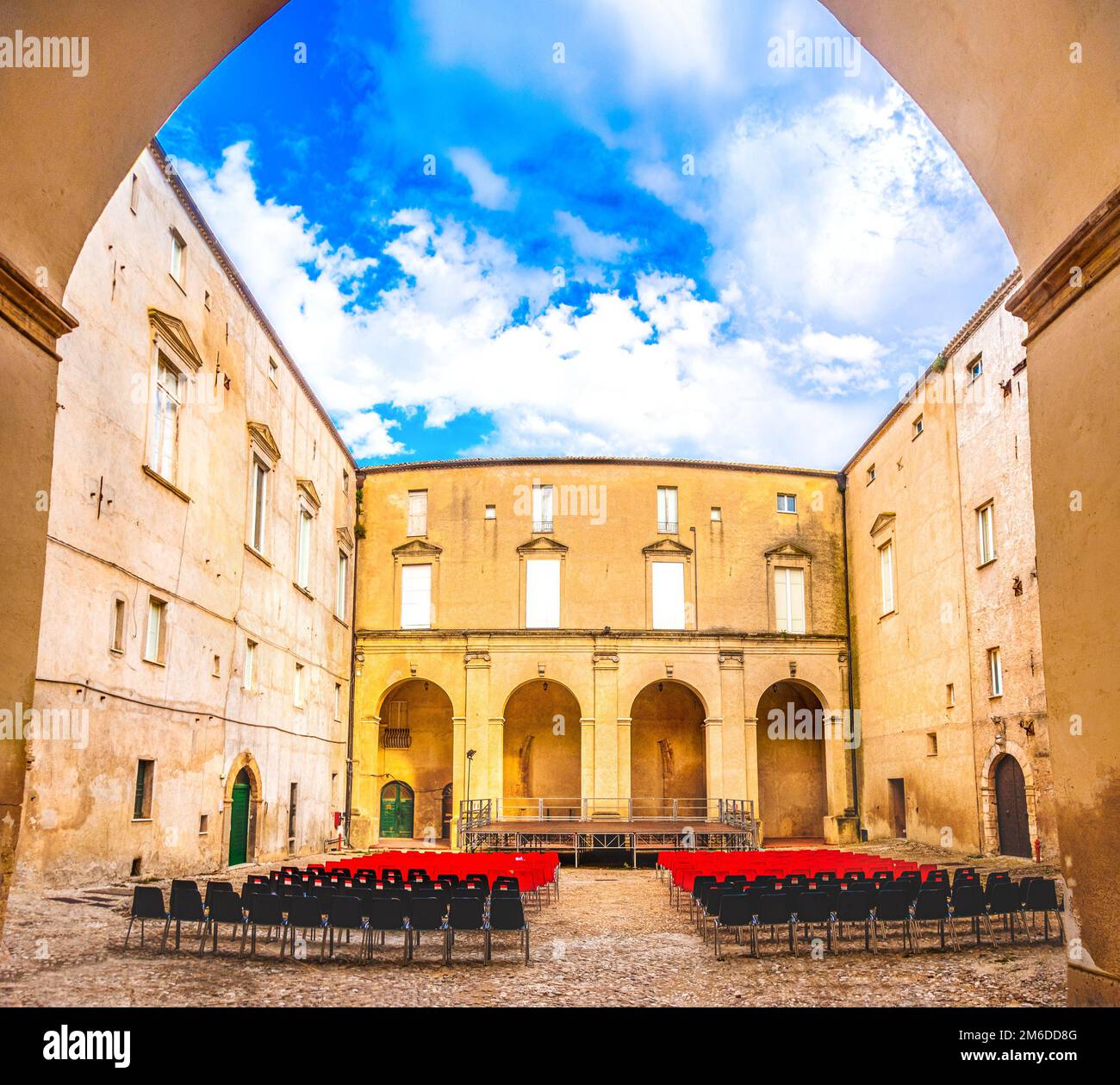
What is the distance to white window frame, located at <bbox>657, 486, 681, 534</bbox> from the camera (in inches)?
1308

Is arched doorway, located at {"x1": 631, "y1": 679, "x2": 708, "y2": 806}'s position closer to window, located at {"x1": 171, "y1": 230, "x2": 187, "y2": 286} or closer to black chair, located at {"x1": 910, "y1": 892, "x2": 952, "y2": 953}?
window, located at {"x1": 171, "y1": 230, "x2": 187, "y2": 286}

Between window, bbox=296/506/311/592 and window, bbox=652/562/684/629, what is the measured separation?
11.3 metres

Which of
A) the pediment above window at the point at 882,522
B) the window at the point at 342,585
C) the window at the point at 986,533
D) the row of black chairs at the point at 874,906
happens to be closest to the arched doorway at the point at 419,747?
the window at the point at 342,585

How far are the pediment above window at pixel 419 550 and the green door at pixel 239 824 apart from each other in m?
11.9

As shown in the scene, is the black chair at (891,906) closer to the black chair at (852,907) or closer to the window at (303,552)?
the black chair at (852,907)

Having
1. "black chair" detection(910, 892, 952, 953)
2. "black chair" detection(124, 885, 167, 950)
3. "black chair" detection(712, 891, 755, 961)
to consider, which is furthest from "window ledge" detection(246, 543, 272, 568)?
"black chair" detection(910, 892, 952, 953)

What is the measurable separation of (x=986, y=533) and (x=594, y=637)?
42.9 feet

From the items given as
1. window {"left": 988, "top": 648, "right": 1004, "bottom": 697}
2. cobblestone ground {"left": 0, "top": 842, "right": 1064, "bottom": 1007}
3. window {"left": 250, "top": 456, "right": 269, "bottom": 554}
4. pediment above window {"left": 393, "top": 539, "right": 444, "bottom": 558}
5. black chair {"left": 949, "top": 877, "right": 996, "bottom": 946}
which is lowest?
cobblestone ground {"left": 0, "top": 842, "right": 1064, "bottom": 1007}

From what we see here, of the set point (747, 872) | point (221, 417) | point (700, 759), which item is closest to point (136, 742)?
point (221, 417)

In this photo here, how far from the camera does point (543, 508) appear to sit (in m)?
33.3

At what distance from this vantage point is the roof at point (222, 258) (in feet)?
59.1

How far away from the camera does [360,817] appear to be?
3084 centimetres
